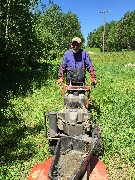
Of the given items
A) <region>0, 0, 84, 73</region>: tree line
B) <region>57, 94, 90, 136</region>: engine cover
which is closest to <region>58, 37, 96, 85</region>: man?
<region>57, 94, 90, 136</region>: engine cover

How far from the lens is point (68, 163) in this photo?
657cm

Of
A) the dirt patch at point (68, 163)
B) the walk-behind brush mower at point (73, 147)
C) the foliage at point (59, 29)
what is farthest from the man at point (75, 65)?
the foliage at point (59, 29)

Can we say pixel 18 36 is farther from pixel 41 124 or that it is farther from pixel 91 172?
pixel 91 172

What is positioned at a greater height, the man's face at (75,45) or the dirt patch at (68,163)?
the man's face at (75,45)

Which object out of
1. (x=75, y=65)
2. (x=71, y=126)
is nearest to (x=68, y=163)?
(x=71, y=126)

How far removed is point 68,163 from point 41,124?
4190 millimetres

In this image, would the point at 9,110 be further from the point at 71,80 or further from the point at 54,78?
the point at 54,78

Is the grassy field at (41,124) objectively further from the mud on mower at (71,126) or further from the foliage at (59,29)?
the foliage at (59,29)

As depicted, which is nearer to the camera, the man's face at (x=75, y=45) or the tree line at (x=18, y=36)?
the man's face at (x=75, y=45)

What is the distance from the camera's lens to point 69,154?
6.84 metres

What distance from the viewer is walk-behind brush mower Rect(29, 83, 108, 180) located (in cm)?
621

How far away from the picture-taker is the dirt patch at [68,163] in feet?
20.1

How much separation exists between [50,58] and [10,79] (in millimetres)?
17541

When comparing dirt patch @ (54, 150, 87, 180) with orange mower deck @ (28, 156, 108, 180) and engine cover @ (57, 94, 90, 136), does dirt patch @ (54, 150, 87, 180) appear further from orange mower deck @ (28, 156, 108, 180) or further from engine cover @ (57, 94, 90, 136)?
engine cover @ (57, 94, 90, 136)
